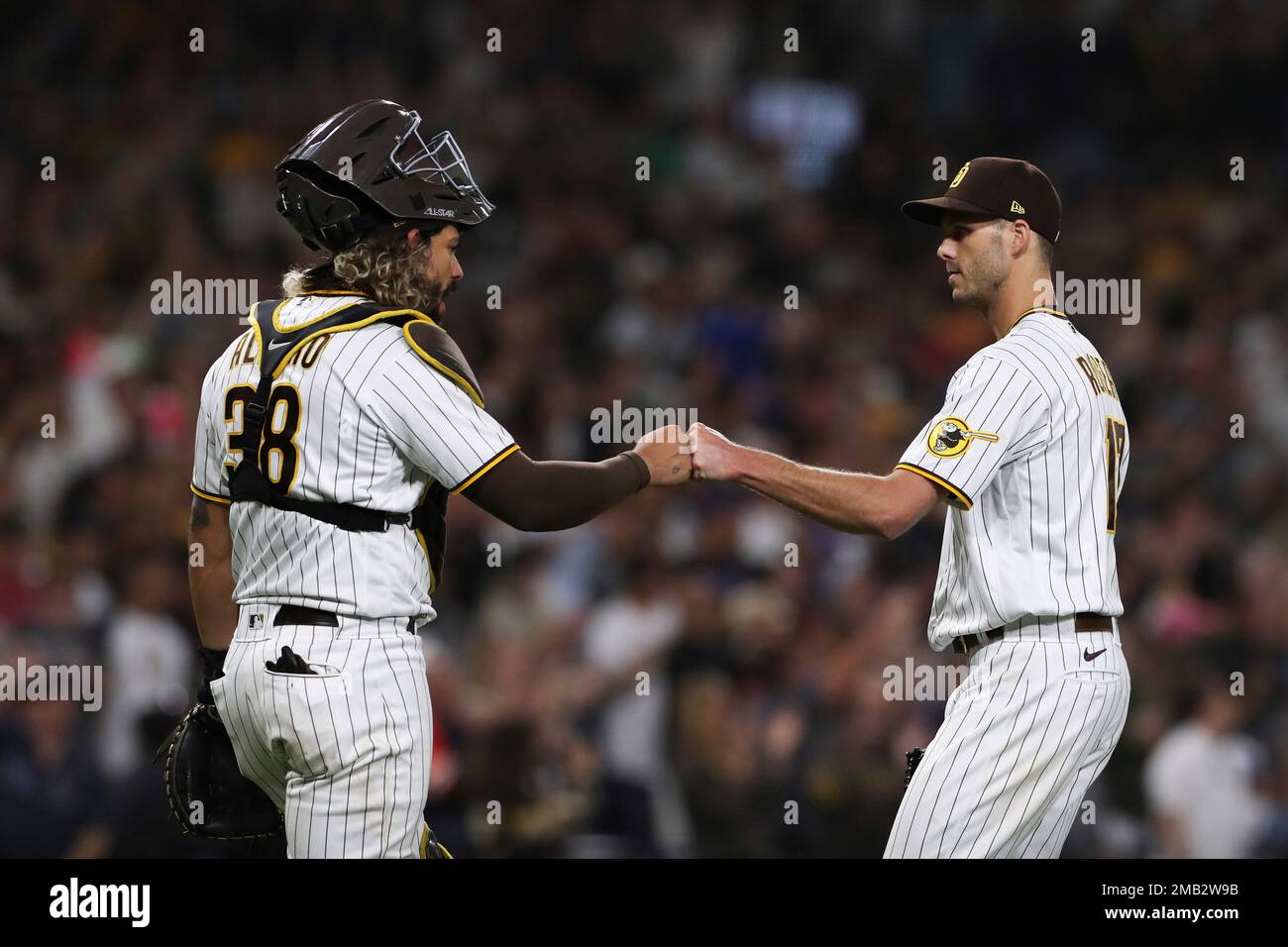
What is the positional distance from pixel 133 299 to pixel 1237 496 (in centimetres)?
603

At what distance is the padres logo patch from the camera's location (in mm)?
3502

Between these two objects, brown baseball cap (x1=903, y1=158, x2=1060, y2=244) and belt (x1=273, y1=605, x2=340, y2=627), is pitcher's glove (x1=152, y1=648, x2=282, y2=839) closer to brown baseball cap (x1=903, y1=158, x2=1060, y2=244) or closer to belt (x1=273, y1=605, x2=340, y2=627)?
belt (x1=273, y1=605, x2=340, y2=627)

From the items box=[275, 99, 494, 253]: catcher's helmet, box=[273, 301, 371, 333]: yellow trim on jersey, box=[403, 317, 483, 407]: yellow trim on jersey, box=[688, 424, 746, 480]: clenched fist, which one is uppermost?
box=[275, 99, 494, 253]: catcher's helmet

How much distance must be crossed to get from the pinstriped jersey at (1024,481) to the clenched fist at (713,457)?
418 millimetres

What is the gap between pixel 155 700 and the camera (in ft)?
22.0

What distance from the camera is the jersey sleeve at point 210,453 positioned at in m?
3.28

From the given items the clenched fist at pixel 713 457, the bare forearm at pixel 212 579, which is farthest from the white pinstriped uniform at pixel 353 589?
the clenched fist at pixel 713 457

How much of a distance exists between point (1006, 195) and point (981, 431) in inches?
26.2

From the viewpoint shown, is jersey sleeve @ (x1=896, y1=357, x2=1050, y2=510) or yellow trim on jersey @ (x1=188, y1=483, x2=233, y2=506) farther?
jersey sleeve @ (x1=896, y1=357, x2=1050, y2=510)

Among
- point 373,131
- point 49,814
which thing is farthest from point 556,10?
point 373,131

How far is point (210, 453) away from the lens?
11.0ft

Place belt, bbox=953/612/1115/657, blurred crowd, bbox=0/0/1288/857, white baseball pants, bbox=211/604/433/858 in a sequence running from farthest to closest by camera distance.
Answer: blurred crowd, bbox=0/0/1288/857
belt, bbox=953/612/1115/657
white baseball pants, bbox=211/604/433/858

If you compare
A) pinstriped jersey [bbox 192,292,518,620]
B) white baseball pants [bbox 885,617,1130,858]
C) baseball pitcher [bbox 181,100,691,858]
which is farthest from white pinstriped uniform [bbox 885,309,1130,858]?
pinstriped jersey [bbox 192,292,518,620]

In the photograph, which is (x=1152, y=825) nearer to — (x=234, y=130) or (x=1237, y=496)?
(x=1237, y=496)
